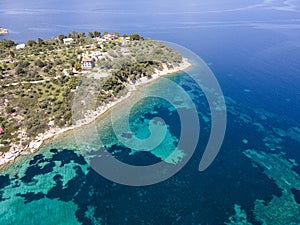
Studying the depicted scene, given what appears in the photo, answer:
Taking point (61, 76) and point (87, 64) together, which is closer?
point (61, 76)

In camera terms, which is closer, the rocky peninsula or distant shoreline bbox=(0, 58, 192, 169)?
distant shoreline bbox=(0, 58, 192, 169)

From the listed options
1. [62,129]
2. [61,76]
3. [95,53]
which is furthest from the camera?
[95,53]

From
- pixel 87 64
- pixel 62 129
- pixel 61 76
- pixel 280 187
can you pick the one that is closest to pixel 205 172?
pixel 280 187

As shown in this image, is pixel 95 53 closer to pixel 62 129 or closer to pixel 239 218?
pixel 62 129

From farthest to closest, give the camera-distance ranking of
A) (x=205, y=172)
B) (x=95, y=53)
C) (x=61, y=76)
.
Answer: (x=95, y=53)
(x=61, y=76)
(x=205, y=172)

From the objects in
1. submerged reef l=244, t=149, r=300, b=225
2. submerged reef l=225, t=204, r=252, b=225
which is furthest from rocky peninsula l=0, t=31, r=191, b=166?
submerged reef l=244, t=149, r=300, b=225

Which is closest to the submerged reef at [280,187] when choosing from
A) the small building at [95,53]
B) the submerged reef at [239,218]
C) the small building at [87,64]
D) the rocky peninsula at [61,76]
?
the submerged reef at [239,218]

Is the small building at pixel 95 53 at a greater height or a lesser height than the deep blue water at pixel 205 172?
greater

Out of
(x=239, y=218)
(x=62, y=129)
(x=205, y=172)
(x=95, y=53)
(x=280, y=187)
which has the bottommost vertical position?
(x=62, y=129)

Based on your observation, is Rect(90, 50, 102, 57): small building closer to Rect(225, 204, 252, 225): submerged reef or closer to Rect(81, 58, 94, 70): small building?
Rect(81, 58, 94, 70): small building

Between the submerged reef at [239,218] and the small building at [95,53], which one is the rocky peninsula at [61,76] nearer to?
the small building at [95,53]

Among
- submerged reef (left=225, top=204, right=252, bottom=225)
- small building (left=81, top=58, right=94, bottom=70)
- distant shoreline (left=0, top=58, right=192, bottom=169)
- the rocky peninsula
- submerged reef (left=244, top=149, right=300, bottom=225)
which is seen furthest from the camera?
small building (left=81, top=58, right=94, bottom=70)

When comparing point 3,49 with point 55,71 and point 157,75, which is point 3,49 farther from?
point 157,75

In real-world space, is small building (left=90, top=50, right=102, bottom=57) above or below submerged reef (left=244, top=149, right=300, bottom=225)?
above
